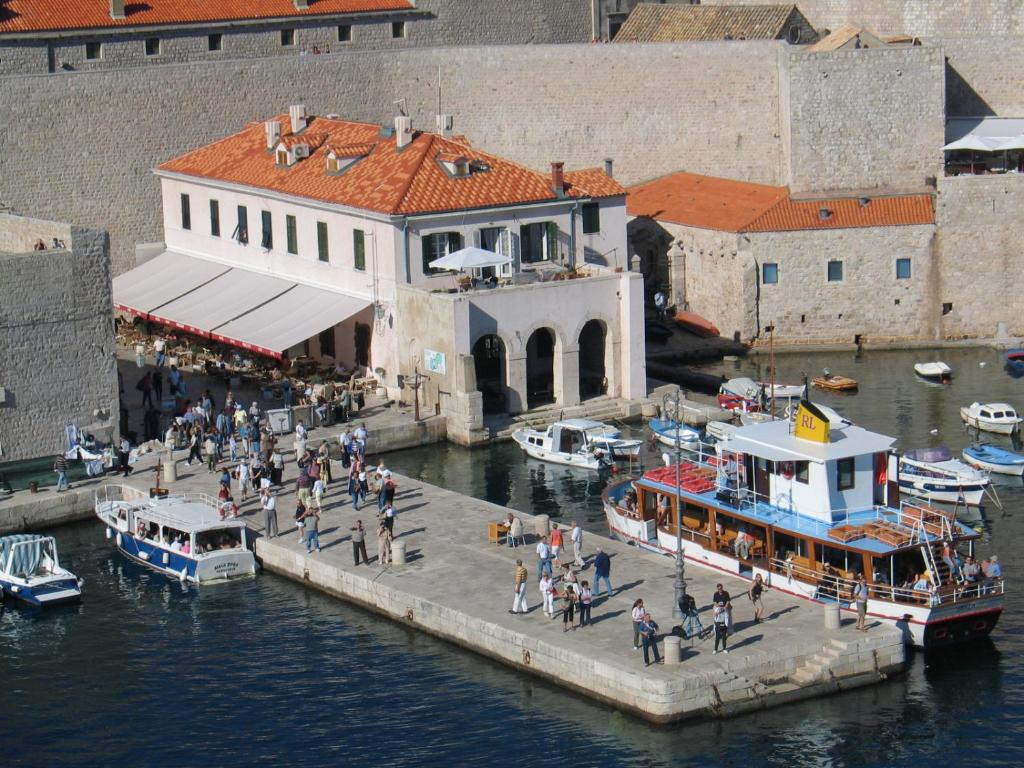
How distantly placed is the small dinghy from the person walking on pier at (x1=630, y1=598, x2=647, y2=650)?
666 inches

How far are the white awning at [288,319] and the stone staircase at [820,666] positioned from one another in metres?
24.9

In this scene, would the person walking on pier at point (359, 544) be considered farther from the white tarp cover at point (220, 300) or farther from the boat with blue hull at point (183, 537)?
the white tarp cover at point (220, 300)

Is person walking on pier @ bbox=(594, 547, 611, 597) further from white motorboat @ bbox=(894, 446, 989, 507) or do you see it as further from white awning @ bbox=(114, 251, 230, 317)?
white awning @ bbox=(114, 251, 230, 317)

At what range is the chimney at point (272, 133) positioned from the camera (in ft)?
232

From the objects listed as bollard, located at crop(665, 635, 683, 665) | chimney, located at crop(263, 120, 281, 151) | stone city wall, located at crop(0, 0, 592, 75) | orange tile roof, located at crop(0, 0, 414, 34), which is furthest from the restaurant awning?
bollard, located at crop(665, 635, 683, 665)

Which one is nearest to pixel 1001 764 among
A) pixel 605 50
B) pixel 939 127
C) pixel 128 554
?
pixel 128 554

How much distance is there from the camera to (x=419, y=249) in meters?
64.2

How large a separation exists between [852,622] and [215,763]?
13.2 metres

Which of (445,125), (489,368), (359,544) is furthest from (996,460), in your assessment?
(445,125)

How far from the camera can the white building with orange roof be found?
63.3 m

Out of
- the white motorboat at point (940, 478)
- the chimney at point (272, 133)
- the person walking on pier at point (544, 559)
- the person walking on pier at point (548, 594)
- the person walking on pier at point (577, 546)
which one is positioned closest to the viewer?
the person walking on pier at point (548, 594)

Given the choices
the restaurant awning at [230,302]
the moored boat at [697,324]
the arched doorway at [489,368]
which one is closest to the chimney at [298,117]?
the restaurant awning at [230,302]

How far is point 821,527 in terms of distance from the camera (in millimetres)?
47156

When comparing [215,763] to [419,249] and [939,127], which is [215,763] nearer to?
[419,249]
